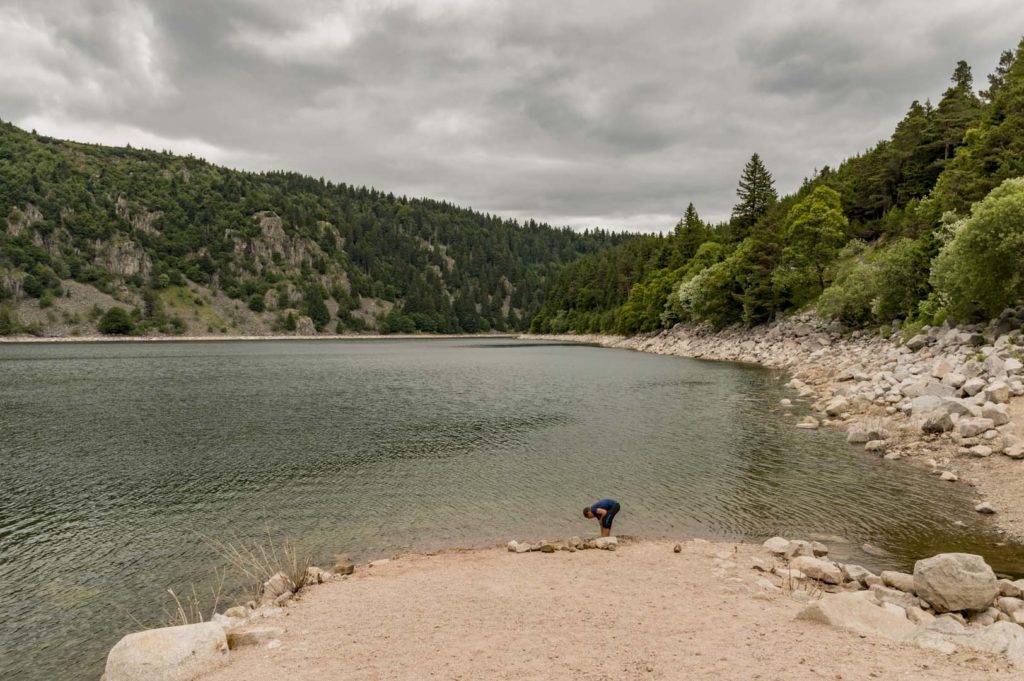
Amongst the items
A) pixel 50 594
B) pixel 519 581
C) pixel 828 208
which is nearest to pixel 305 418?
pixel 50 594

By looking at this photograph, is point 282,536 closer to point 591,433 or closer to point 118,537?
point 118,537

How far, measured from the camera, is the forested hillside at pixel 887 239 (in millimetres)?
38031

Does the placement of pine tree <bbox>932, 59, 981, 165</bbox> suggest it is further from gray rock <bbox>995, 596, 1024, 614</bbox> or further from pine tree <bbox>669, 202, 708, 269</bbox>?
gray rock <bbox>995, 596, 1024, 614</bbox>

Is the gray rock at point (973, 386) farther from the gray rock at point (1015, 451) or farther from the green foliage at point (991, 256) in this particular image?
the green foliage at point (991, 256)

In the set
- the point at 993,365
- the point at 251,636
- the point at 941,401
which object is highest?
the point at 993,365

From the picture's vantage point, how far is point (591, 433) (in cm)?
3738

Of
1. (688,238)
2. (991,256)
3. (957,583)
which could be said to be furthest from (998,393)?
(688,238)

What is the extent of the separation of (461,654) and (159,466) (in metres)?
26.8

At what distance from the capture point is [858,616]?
1142cm

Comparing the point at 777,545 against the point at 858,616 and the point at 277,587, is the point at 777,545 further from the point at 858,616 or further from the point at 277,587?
the point at 277,587

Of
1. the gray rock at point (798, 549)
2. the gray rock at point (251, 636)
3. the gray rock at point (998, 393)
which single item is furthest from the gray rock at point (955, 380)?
the gray rock at point (251, 636)

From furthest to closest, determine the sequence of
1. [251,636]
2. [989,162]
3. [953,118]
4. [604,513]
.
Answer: [953,118], [989,162], [604,513], [251,636]

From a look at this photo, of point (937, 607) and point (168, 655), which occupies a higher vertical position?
point (937, 607)

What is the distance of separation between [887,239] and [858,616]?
9458cm
